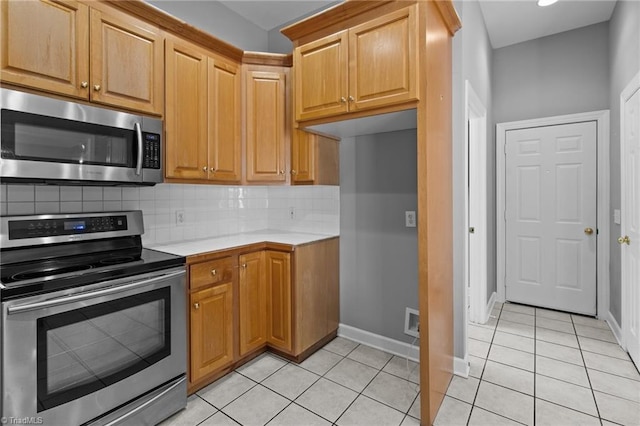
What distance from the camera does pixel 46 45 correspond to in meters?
1.55

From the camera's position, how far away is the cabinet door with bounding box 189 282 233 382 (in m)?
1.98

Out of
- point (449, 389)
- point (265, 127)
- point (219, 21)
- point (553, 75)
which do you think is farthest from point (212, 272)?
point (553, 75)

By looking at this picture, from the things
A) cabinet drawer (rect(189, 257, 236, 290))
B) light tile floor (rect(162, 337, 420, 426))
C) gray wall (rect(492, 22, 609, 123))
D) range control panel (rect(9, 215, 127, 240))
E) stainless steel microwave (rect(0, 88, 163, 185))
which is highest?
gray wall (rect(492, 22, 609, 123))

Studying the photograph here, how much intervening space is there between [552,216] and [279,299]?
311 cm

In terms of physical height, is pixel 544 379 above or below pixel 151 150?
below

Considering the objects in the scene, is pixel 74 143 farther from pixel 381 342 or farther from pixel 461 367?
pixel 461 367

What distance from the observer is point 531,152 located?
11.7ft

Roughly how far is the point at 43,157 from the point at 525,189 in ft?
13.8

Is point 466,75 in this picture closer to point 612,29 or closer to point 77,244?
point 612,29

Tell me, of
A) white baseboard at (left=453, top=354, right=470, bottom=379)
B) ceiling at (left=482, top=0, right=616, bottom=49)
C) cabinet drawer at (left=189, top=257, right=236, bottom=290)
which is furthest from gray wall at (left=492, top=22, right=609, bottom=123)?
cabinet drawer at (left=189, top=257, right=236, bottom=290)

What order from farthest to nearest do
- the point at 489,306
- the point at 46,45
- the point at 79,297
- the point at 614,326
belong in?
the point at 489,306, the point at 614,326, the point at 46,45, the point at 79,297

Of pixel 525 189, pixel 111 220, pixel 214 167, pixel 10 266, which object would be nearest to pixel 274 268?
pixel 214 167

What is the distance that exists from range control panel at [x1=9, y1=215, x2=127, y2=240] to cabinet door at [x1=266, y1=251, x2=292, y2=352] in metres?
1.03

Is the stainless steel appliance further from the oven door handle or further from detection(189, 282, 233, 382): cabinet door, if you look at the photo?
detection(189, 282, 233, 382): cabinet door
